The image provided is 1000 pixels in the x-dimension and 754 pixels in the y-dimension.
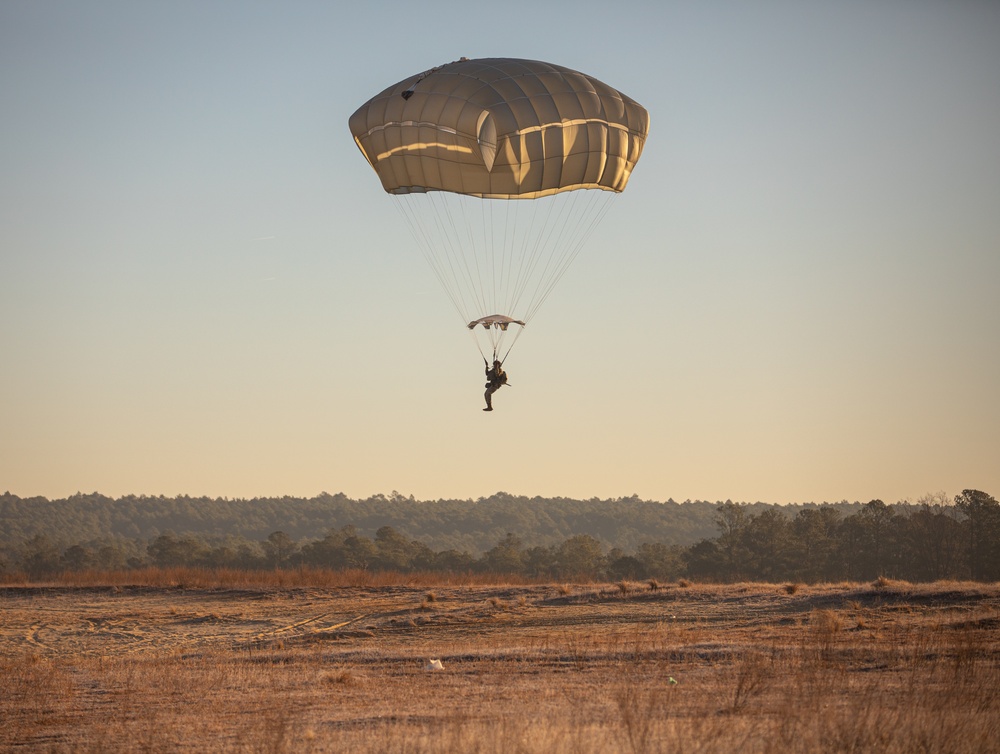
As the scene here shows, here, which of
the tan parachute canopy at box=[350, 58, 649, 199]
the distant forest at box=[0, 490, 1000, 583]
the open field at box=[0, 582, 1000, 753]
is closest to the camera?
the open field at box=[0, 582, 1000, 753]

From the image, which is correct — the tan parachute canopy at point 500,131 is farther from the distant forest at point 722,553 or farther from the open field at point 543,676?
the distant forest at point 722,553

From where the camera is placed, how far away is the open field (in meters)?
12.6

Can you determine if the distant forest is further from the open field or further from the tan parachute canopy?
the tan parachute canopy

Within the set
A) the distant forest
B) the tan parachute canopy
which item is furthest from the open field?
the distant forest

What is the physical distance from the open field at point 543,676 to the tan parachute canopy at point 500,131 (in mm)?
11184

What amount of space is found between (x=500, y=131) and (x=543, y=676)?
12367 mm

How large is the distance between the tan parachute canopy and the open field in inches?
440

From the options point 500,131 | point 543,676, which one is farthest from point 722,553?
point 543,676

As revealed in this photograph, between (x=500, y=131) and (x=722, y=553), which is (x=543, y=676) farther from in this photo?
(x=722, y=553)

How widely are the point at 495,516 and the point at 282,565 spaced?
8727 centimetres

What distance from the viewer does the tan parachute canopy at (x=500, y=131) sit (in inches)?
992

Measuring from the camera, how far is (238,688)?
1859 centimetres

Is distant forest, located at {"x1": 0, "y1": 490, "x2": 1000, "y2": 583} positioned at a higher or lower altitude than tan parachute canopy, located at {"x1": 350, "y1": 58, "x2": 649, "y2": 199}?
lower

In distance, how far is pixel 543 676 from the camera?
19.0m
